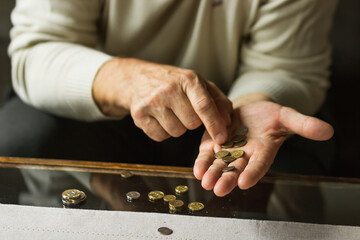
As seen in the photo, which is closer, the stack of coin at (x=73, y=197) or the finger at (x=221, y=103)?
the stack of coin at (x=73, y=197)

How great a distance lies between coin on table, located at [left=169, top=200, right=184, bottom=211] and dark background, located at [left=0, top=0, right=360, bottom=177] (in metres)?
0.94

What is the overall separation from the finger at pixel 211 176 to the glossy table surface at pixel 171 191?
0.05 m

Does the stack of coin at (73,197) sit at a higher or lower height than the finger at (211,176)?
lower

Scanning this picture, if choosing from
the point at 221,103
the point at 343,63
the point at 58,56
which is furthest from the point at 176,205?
the point at 343,63

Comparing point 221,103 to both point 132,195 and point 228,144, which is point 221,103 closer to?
point 228,144

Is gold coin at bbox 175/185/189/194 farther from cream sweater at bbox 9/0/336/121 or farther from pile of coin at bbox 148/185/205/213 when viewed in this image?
cream sweater at bbox 9/0/336/121

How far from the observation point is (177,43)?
1216 millimetres

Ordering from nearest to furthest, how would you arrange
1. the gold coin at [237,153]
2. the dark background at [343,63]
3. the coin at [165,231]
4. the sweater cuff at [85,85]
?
the coin at [165,231], the gold coin at [237,153], the sweater cuff at [85,85], the dark background at [343,63]

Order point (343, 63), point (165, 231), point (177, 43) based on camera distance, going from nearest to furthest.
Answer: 1. point (165, 231)
2. point (177, 43)
3. point (343, 63)

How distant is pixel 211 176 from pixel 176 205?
8 cm

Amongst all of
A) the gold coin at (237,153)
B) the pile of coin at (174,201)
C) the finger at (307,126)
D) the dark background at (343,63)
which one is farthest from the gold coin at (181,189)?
the dark background at (343,63)

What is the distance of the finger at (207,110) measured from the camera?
0.79m

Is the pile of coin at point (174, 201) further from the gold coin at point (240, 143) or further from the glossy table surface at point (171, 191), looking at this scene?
the gold coin at point (240, 143)

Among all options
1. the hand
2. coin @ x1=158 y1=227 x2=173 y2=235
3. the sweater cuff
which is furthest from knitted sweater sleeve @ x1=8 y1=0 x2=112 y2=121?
coin @ x1=158 y1=227 x2=173 y2=235
